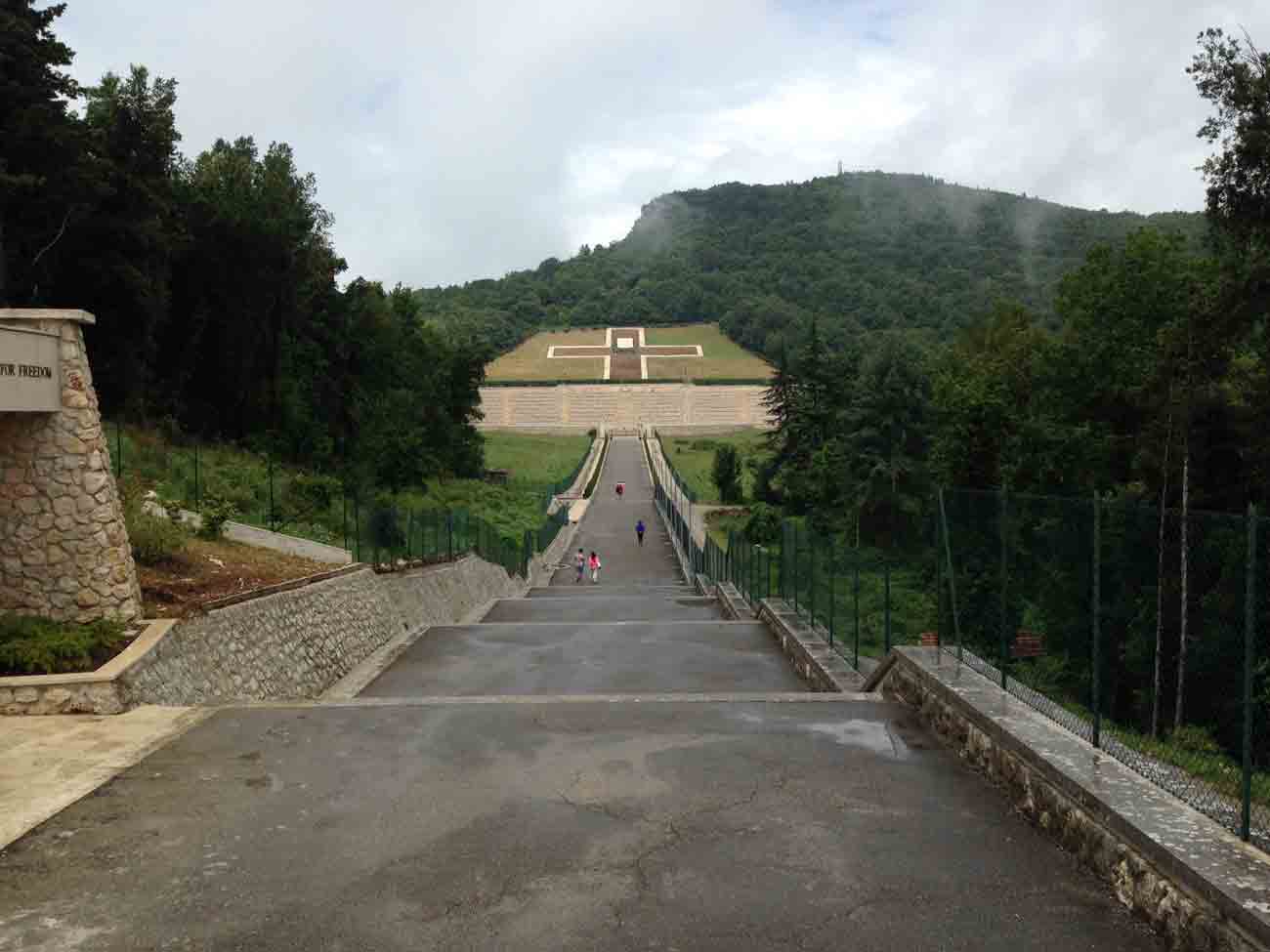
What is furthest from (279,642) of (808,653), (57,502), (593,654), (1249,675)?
(1249,675)

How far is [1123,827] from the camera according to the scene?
5.20m

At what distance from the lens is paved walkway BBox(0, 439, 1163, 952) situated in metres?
4.97

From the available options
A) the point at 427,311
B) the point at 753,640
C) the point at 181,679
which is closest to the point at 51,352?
the point at 181,679

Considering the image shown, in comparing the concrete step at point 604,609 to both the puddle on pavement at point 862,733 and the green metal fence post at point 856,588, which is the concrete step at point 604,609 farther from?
the puddle on pavement at point 862,733

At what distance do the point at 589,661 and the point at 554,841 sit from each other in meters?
9.30

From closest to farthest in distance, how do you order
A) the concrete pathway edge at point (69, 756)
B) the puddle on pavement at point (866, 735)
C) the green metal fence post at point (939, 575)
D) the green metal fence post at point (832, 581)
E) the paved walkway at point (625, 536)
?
the concrete pathway edge at point (69, 756) < the puddle on pavement at point (866, 735) < the green metal fence post at point (939, 575) < the green metal fence post at point (832, 581) < the paved walkway at point (625, 536)

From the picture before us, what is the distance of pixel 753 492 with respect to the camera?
66250mm

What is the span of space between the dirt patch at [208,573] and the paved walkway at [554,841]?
9.07 feet

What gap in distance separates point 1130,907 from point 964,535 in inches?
187

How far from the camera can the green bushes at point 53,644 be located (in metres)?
9.50

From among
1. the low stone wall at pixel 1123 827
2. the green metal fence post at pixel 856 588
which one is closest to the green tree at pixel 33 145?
the green metal fence post at pixel 856 588

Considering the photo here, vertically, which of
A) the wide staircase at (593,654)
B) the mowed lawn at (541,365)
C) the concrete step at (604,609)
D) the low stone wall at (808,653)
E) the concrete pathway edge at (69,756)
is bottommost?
the concrete step at (604,609)

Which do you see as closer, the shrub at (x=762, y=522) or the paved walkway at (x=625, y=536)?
the paved walkway at (x=625, y=536)

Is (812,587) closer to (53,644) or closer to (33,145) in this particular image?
(53,644)
